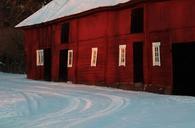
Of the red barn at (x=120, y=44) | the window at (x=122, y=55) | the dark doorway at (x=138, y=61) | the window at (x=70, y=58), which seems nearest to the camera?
the red barn at (x=120, y=44)

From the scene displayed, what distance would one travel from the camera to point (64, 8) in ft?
135

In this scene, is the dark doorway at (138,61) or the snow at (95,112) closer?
the snow at (95,112)

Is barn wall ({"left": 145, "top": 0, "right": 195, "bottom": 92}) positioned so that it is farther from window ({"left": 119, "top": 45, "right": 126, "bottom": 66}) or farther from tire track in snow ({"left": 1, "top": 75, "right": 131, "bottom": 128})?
tire track in snow ({"left": 1, "top": 75, "right": 131, "bottom": 128})

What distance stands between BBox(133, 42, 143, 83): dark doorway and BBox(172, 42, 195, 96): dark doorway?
3.24 meters

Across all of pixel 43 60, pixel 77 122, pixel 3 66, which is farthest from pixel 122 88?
pixel 3 66

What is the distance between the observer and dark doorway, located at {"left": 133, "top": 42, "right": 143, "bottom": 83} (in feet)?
98.4

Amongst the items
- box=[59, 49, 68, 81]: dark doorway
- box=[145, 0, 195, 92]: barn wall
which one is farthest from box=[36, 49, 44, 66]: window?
box=[145, 0, 195, 92]: barn wall

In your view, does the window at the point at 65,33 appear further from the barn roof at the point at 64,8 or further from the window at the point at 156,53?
the window at the point at 156,53

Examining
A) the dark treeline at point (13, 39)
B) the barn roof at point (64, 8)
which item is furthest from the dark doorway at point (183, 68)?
the dark treeline at point (13, 39)

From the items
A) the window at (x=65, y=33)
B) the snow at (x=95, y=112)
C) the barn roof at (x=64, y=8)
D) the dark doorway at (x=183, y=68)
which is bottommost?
the snow at (x=95, y=112)

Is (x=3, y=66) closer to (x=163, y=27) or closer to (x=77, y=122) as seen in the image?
(x=163, y=27)

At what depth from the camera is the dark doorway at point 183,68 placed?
85.5 ft

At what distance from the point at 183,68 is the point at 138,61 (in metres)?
4.19

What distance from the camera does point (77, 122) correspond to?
15.6 metres
